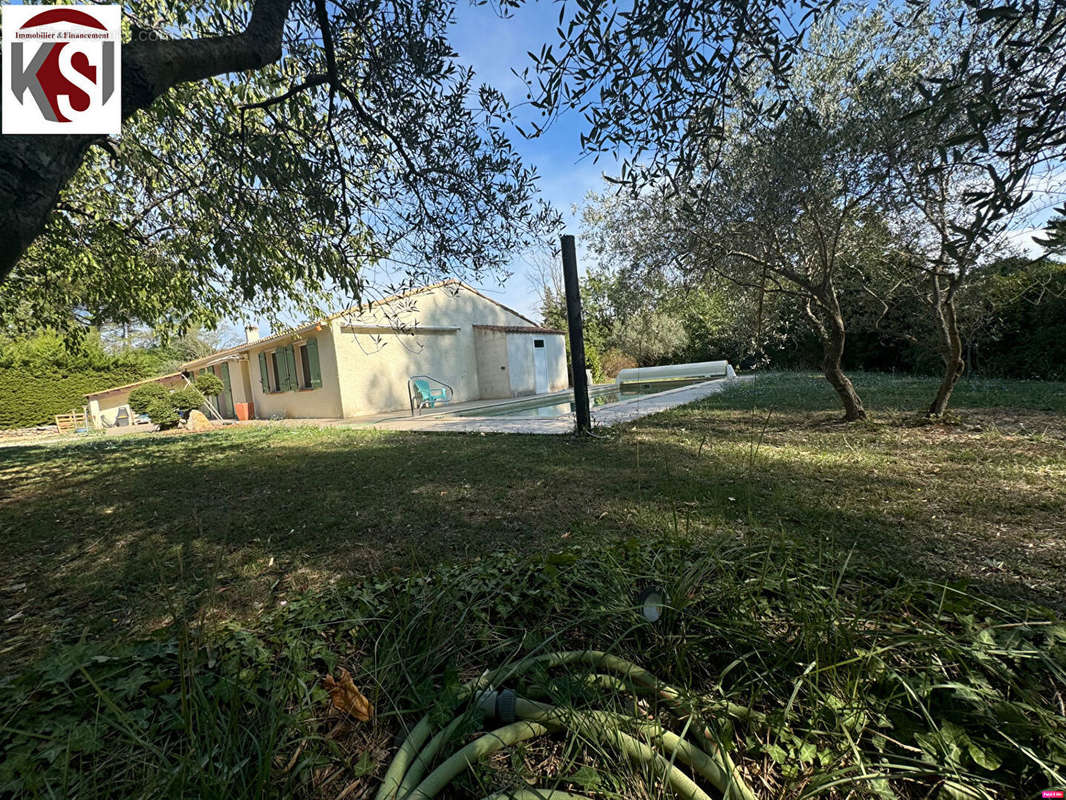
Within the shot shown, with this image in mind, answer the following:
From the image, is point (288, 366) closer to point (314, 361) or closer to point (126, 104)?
point (314, 361)

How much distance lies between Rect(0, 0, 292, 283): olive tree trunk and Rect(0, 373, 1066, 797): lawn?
53.7 inches

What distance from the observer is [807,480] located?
11.4 feet

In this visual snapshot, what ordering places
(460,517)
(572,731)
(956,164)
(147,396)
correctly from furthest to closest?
(147,396)
(460,517)
(956,164)
(572,731)

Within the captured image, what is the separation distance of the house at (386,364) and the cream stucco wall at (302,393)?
0.11 feet

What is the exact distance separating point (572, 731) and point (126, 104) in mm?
2941

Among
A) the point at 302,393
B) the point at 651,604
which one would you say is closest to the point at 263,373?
the point at 302,393

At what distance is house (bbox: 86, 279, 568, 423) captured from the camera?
1373 cm

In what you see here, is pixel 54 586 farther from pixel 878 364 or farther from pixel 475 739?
pixel 878 364

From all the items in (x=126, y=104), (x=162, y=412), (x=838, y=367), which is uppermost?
(x=126, y=104)

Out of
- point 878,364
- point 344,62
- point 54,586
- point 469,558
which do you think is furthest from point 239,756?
point 878,364

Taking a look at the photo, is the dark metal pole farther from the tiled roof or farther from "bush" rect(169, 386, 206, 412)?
"bush" rect(169, 386, 206, 412)

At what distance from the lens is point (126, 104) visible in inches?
75.3

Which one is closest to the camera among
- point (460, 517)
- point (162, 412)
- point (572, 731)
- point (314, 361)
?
point (572, 731)

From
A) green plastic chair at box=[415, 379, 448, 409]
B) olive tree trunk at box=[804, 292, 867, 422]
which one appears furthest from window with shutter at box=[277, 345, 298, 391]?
olive tree trunk at box=[804, 292, 867, 422]
